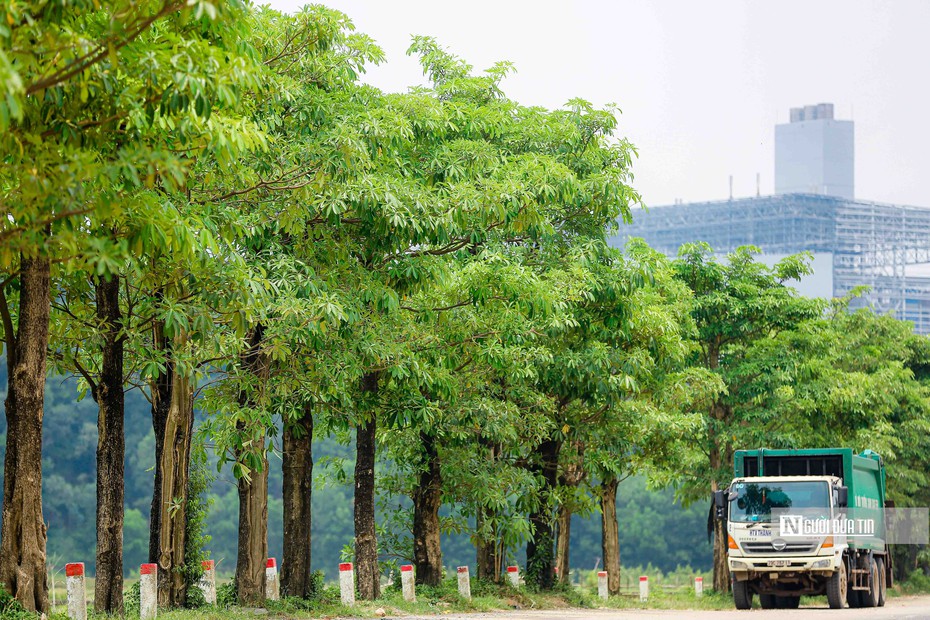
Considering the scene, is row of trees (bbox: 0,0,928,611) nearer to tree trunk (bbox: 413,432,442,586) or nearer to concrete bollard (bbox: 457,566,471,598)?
tree trunk (bbox: 413,432,442,586)

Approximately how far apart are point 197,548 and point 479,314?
591cm

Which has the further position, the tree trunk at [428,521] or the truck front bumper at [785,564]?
the tree trunk at [428,521]

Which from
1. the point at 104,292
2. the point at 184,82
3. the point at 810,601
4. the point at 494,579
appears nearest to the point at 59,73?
the point at 184,82

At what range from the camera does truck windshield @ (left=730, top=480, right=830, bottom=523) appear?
81.9ft

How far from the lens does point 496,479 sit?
84.0 feet

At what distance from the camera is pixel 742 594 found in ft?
84.8

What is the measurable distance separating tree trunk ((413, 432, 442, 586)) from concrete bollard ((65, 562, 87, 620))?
11.3 meters

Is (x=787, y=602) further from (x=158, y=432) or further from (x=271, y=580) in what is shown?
(x=158, y=432)

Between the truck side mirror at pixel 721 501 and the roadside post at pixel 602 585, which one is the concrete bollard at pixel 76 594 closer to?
the truck side mirror at pixel 721 501

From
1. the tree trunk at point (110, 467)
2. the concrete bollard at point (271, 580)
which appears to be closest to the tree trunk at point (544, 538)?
the concrete bollard at point (271, 580)

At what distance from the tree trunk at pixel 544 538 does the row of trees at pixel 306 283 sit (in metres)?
0.07

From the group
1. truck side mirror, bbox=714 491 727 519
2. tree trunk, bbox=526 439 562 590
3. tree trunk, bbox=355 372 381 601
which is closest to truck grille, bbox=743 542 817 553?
truck side mirror, bbox=714 491 727 519

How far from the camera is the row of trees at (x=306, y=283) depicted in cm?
1111

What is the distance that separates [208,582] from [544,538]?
1114 cm
